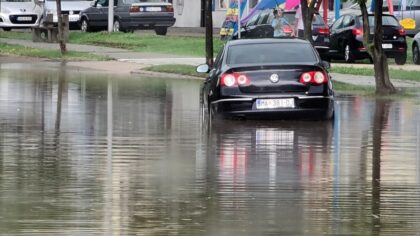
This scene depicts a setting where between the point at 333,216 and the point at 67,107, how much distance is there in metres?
10.7

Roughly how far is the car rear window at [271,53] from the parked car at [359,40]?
14.7m

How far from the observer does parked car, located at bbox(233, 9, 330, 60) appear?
3469cm

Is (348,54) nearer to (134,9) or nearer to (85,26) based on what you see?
(134,9)

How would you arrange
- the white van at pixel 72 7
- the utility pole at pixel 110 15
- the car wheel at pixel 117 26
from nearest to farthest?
the utility pole at pixel 110 15
the car wheel at pixel 117 26
the white van at pixel 72 7

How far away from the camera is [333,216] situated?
10.3 m

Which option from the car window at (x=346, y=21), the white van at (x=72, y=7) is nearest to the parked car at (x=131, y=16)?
the white van at (x=72, y=7)

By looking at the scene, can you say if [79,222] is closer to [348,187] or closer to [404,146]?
[348,187]

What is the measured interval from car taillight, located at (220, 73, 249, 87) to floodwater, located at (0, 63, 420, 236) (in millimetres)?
614

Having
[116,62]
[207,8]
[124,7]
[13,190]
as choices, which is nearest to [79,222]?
[13,190]

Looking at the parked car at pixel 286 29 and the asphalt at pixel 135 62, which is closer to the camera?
the asphalt at pixel 135 62

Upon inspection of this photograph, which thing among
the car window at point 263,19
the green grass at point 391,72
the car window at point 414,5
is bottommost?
the green grass at point 391,72

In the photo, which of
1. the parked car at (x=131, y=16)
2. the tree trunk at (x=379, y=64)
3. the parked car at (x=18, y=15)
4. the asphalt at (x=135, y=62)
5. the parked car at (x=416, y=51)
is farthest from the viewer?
the parked car at (x=18, y=15)

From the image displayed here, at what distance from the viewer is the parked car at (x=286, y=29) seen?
34688 mm

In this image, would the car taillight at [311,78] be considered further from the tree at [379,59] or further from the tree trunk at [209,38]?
the tree trunk at [209,38]
